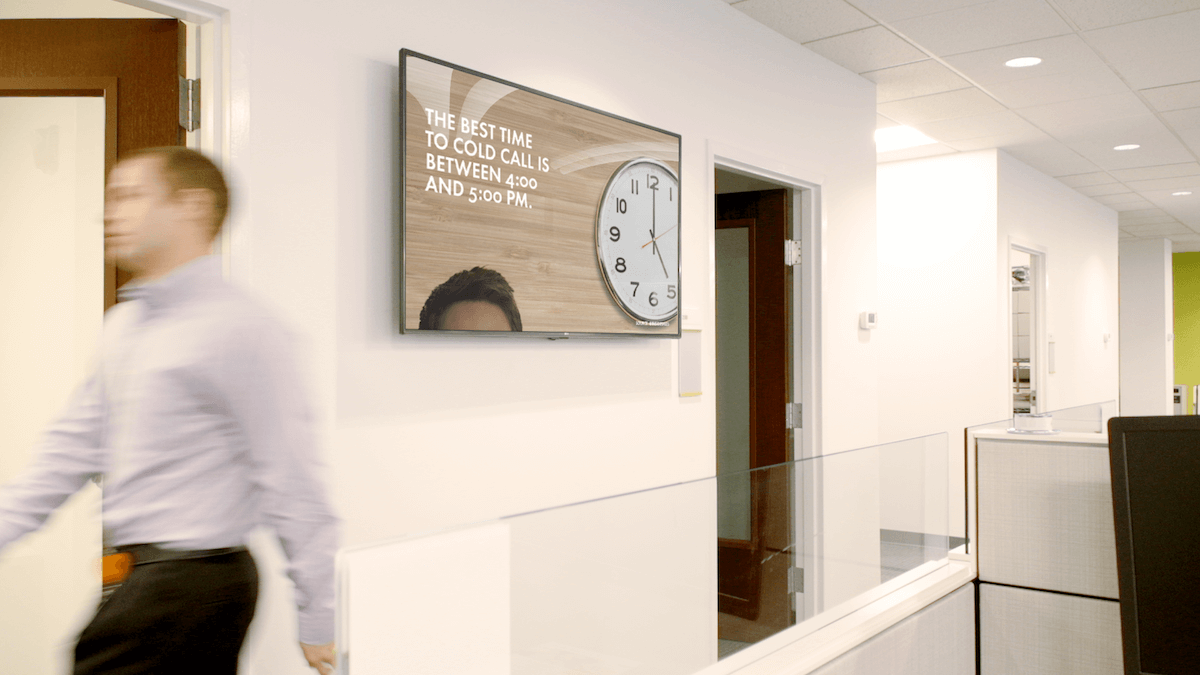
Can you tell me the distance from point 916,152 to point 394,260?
4919mm

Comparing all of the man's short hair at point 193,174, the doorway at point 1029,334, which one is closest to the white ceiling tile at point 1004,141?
the doorway at point 1029,334

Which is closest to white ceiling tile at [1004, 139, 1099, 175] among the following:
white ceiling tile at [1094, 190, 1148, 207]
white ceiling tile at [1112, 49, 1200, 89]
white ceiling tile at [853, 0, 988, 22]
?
white ceiling tile at [1112, 49, 1200, 89]

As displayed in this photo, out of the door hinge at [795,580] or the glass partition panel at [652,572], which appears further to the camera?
the door hinge at [795,580]

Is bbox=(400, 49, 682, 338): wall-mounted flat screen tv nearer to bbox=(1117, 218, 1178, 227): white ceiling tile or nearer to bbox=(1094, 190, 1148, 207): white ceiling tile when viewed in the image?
bbox=(1094, 190, 1148, 207): white ceiling tile

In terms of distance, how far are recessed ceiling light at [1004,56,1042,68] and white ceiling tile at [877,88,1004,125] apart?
387 millimetres

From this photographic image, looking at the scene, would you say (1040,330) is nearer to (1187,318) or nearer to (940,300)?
(940,300)

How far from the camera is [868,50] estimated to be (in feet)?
12.6

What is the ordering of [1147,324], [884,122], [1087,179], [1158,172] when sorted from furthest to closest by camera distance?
[1147,324] → [1087,179] → [1158,172] → [884,122]

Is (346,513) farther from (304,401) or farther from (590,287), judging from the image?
(590,287)

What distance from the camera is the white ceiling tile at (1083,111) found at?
4777mm

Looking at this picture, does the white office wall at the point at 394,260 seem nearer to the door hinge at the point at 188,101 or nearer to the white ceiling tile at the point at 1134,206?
the door hinge at the point at 188,101

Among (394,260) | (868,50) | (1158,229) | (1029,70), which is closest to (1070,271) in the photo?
(1158,229)

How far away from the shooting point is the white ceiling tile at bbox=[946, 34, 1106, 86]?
384 cm

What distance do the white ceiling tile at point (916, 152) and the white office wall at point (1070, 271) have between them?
43 centimetres
